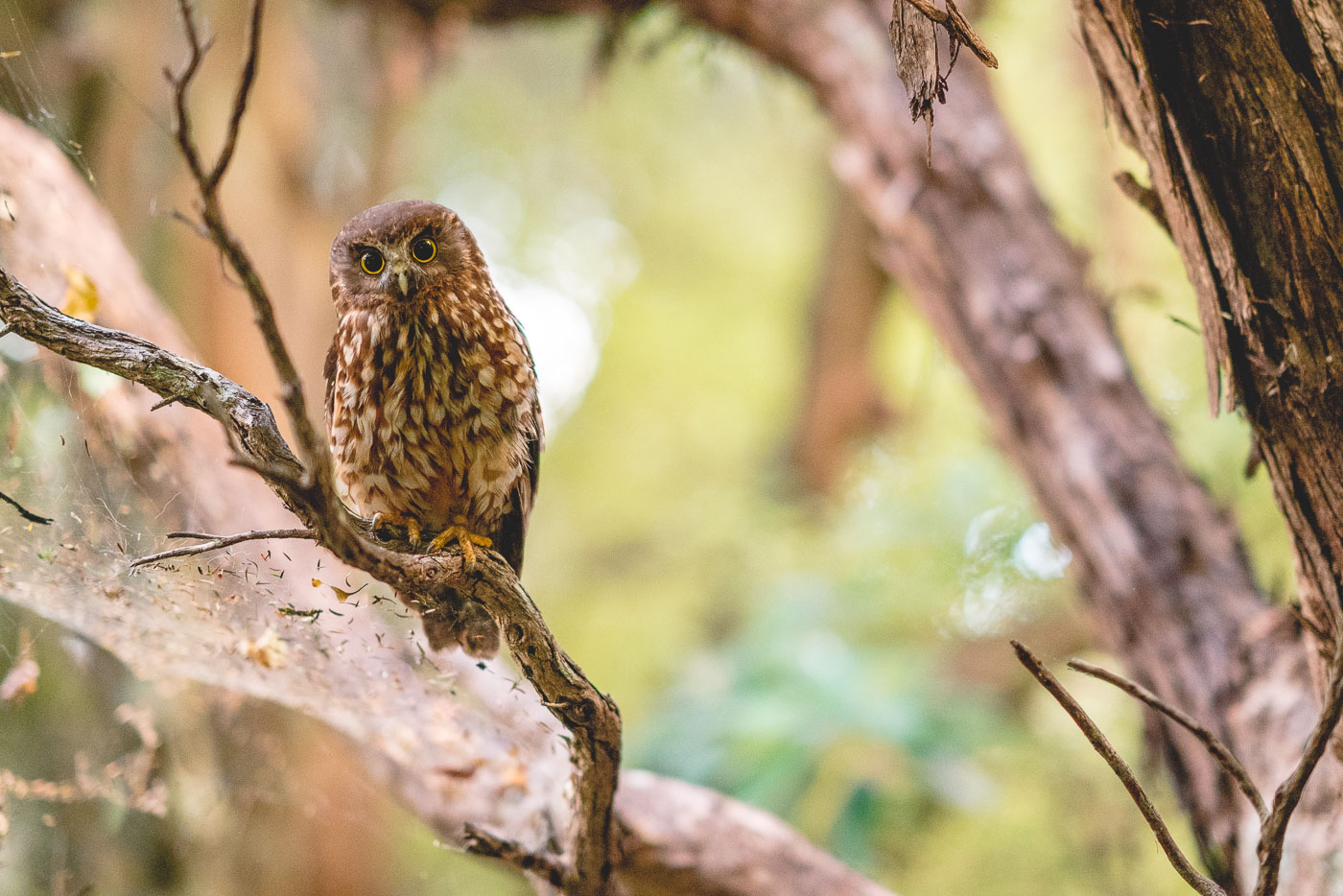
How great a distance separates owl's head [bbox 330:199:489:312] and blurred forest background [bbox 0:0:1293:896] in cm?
55

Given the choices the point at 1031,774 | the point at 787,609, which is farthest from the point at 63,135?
the point at 1031,774

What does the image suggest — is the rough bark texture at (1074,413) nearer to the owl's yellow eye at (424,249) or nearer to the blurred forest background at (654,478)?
the blurred forest background at (654,478)

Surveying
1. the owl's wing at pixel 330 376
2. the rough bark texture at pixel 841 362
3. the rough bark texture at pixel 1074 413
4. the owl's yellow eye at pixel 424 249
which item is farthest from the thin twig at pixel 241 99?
the rough bark texture at pixel 841 362

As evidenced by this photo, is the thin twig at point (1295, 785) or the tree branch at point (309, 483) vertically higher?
the tree branch at point (309, 483)

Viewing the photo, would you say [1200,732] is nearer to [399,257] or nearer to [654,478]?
[399,257]

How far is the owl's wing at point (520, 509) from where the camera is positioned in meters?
2.37

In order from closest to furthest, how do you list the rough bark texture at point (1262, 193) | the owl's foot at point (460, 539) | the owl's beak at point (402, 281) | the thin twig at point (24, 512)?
the rough bark texture at point (1262, 193) → the thin twig at point (24, 512) → the owl's foot at point (460, 539) → the owl's beak at point (402, 281)

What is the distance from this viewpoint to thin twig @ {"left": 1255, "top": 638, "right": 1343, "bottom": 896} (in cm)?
130

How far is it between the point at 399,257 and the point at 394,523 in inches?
24.3

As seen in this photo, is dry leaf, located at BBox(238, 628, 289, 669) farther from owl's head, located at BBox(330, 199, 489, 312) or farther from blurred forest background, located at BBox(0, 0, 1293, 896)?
owl's head, located at BBox(330, 199, 489, 312)

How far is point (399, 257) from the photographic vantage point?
6.90 ft

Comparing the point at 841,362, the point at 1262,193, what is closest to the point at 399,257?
the point at 1262,193

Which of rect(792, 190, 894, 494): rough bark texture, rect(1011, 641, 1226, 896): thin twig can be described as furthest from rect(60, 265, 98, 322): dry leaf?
rect(792, 190, 894, 494): rough bark texture

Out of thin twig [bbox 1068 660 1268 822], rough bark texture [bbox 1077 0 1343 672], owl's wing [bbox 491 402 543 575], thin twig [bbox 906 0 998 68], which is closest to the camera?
thin twig [bbox 906 0 998 68]
